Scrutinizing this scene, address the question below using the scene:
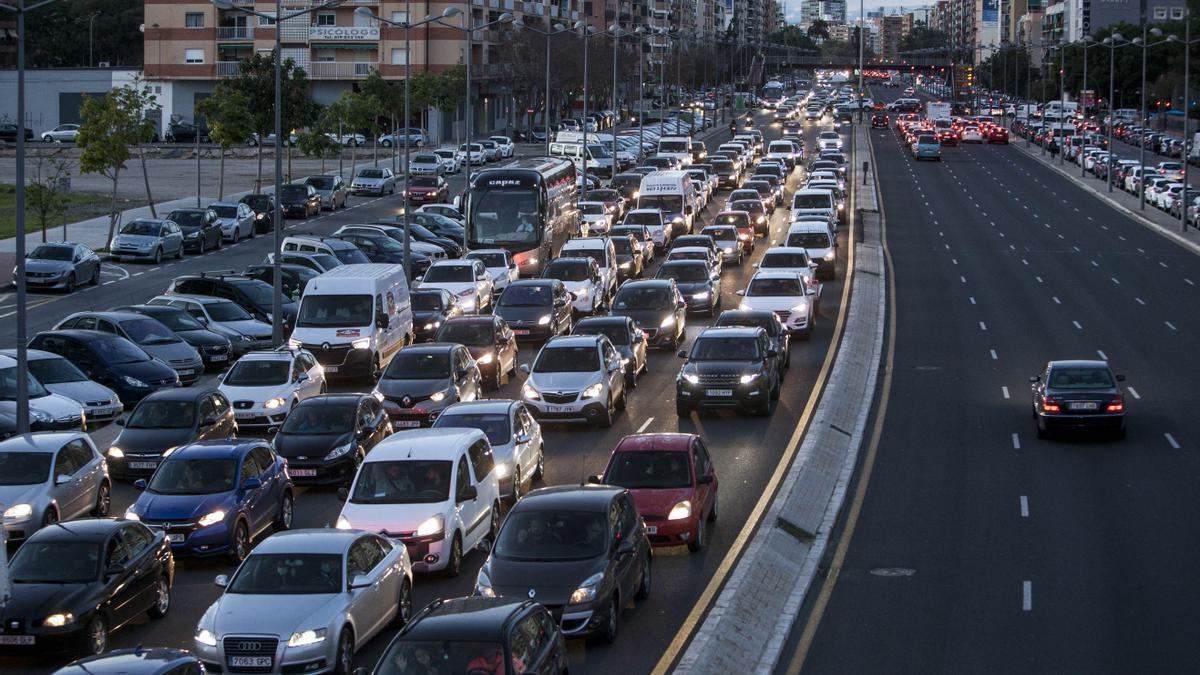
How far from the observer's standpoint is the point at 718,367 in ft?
101

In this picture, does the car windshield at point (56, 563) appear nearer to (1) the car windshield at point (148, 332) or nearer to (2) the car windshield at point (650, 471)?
(2) the car windshield at point (650, 471)

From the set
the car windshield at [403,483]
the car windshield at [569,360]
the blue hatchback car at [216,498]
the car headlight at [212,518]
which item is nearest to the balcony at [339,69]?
the car windshield at [569,360]

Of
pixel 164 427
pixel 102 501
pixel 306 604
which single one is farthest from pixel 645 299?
pixel 306 604

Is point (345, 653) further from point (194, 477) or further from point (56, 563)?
point (194, 477)

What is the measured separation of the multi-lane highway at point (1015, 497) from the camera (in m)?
18.2

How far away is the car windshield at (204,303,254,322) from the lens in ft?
129

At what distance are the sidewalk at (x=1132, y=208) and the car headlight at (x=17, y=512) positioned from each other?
4839 cm

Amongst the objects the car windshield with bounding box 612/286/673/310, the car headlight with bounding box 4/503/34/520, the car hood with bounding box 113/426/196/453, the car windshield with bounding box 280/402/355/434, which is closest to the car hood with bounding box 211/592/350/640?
the car headlight with bounding box 4/503/34/520

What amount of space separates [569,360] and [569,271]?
1304 cm

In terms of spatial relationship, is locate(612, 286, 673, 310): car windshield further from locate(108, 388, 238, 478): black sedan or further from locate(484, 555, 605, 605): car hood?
locate(484, 555, 605, 605): car hood

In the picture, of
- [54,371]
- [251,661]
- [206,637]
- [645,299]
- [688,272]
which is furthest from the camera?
[688,272]

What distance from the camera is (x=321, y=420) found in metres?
26.1

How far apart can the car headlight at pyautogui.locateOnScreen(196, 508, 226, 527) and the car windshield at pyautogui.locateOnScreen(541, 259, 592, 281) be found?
22.5m

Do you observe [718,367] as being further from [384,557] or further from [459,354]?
[384,557]
